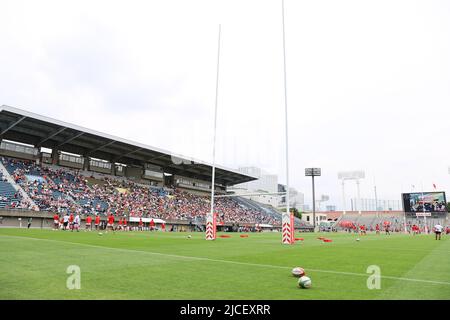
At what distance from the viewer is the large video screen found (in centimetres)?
7994

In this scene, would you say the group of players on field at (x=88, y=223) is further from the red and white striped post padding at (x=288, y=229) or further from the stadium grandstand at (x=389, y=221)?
the stadium grandstand at (x=389, y=221)

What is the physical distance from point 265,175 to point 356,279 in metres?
143

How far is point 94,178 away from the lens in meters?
57.5

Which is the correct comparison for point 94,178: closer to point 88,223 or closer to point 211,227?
point 88,223

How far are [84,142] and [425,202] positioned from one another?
73889 millimetres

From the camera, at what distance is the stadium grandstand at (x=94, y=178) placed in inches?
1686

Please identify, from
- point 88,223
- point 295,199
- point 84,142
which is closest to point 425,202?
point 84,142

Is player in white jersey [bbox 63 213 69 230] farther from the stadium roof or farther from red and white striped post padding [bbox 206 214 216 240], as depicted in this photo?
red and white striped post padding [bbox 206 214 216 240]

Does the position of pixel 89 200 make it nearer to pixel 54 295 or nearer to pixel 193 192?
pixel 193 192

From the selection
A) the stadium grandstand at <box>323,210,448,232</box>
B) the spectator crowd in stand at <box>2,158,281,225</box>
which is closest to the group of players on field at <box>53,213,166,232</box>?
the spectator crowd in stand at <box>2,158,281,225</box>

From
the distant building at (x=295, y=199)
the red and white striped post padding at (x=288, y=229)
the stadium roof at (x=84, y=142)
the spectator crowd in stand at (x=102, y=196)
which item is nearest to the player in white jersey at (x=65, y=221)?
the spectator crowd in stand at (x=102, y=196)

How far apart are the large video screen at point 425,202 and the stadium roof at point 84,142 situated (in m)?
43.2

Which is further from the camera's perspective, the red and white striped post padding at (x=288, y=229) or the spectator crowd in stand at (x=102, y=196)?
the spectator crowd in stand at (x=102, y=196)

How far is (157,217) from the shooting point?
5594cm
